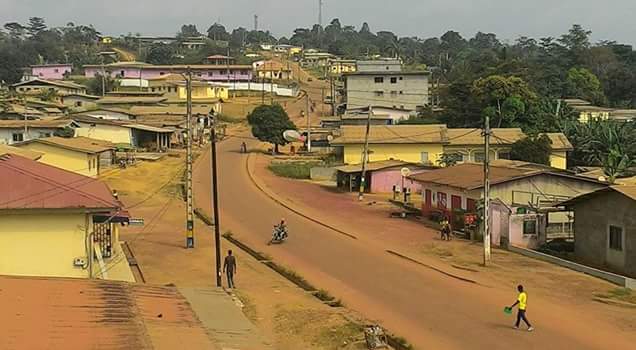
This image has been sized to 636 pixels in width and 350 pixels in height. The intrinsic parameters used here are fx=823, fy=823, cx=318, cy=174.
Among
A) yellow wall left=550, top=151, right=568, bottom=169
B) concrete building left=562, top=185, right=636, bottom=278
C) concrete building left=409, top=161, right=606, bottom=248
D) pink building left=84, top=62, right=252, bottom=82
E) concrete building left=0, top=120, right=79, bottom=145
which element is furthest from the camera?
pink building left=84, top=62, right=252, bottom=82

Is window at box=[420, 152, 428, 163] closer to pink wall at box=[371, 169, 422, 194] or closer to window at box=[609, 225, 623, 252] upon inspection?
pink wall at box=[371, 169, 422, 194]

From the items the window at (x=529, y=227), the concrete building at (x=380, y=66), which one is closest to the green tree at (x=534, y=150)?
the window at (x=529, y=227)

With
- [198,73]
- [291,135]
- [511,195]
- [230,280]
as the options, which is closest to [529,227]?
[511,195]

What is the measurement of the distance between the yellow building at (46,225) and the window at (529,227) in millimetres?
17230

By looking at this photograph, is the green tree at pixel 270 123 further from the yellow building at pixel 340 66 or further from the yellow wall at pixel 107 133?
the yellow building at pixel 340 66

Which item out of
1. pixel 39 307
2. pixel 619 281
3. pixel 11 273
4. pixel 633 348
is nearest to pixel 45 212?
pixel 11 273

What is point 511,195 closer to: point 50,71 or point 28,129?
point 28,129

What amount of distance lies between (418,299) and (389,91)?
67.5m

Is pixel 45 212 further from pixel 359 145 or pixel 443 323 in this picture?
pixel 359 145

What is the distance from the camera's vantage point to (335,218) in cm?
3984

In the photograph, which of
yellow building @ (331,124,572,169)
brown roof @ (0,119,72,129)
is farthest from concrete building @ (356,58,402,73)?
brown roof @ (0,119,72,129)

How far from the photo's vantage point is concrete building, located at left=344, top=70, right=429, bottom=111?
8844cm

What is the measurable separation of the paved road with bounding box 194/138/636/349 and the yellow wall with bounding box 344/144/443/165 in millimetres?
21178

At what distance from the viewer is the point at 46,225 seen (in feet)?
64.6
